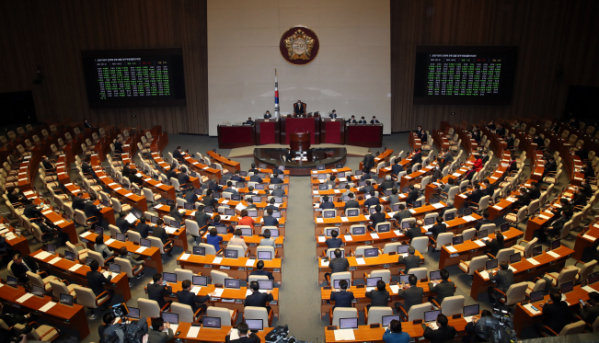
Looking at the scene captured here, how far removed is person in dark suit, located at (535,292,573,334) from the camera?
6.66 m

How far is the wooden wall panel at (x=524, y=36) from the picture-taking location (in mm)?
21094

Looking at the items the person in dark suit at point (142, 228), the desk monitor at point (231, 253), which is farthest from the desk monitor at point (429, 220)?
the person in dark suit at point (142, 228)

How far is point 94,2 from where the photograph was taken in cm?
2139

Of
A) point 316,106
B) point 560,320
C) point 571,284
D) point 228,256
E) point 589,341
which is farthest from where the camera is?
point 316,106

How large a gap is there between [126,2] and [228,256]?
1904 centimetres

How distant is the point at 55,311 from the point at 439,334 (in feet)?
23.3

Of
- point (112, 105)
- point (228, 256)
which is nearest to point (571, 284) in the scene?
point (228, 256)

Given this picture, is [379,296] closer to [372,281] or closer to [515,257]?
[372,281]

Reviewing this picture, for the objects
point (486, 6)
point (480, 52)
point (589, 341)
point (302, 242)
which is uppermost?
point (486, 6)

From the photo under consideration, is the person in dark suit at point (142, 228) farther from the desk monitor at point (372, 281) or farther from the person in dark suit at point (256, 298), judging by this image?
the desk monitor at point (372, 281)

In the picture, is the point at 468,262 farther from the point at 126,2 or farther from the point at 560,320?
the point at 126,2

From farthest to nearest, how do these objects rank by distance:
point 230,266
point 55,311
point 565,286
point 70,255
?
point 70,255 → point 230,266 → point 565,286 → point 55,311

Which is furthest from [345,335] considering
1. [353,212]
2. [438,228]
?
[353,212]

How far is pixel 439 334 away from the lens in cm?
610
